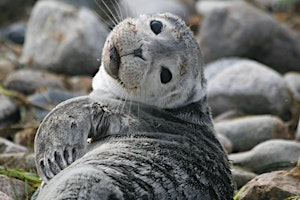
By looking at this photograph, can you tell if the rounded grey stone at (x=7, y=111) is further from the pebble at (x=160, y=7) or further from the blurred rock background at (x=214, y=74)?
the pebble at (x=160, y=7)

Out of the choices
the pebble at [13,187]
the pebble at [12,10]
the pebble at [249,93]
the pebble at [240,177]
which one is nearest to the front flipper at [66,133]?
the pebble at [13,187]

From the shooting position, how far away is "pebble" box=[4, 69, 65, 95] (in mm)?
10883

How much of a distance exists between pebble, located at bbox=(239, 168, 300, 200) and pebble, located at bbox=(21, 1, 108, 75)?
6055mm

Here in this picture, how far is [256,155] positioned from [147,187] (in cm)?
343

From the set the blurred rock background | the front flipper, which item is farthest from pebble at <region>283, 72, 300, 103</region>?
the front flipper

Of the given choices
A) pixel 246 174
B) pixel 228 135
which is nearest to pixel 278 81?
pixel 228 135

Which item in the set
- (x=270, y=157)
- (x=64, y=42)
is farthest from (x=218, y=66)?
(x=270, y=157)

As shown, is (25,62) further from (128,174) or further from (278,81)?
(128,174)

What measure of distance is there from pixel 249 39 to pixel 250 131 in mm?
3577

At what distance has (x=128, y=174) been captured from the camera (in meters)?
5.01

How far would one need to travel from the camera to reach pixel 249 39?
1273 centimetres

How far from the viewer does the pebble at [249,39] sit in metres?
12.7

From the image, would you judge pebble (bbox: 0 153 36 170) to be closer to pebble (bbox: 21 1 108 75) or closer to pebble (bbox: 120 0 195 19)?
pebble (bbox: 21 1 108 75)

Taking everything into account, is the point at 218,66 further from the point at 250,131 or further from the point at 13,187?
the point at 13,187
